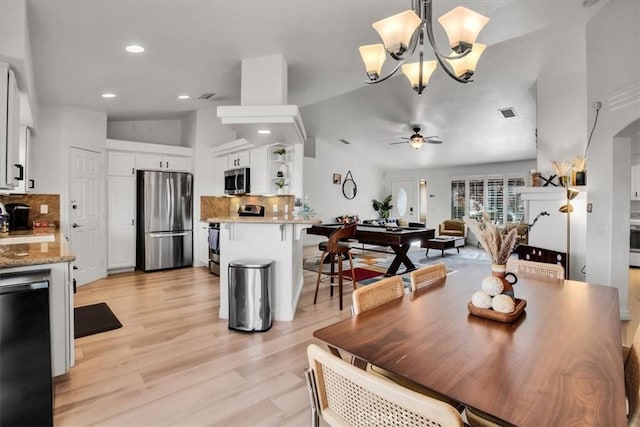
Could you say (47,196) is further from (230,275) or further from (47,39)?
(230,275)

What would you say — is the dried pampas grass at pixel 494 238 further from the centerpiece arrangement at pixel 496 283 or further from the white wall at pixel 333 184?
the white wall at pixel 333 184

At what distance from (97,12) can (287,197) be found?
3.57 metres

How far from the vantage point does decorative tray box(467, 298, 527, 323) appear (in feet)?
4.53

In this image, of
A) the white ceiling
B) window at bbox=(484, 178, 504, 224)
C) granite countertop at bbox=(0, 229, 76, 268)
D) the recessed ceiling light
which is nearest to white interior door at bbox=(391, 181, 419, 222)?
window at bbox=(484, 178, 504, 224)

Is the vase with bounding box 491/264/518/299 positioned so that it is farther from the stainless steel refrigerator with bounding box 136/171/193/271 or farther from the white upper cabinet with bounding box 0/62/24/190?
the stainless steel refrigerator with bounding box 136/171/193/271

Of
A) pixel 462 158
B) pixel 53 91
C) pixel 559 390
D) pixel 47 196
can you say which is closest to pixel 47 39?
pixel 53 91

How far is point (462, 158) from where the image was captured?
9.09 m

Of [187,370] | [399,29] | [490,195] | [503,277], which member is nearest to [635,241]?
[490,195]

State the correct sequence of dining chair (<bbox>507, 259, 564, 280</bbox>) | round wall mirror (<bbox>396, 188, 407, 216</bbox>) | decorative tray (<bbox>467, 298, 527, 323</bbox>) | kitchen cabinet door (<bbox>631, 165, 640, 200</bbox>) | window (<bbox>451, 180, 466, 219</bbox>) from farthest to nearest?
round wall mirror (<bbox>396, 188, 407, 216</bbox>) → window (<bbox>451, 180, 466, 219</bbox>) → kitchen cabinet door (<bbox>631, 165, 640, 200</bbox>) → dining chair (<bbox>507, 259, 564, 280</bbox>) → decorative tray (<bbox>467, 298, 527, 323</bbox>)

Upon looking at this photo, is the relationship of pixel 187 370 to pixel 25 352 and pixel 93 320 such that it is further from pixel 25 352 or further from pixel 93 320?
pixel 93 320

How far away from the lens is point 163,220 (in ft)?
18.5

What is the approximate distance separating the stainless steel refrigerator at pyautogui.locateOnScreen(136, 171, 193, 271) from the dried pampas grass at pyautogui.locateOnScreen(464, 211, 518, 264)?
525cm

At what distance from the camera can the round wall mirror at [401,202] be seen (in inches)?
447

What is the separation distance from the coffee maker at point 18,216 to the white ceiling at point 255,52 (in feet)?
4.54
